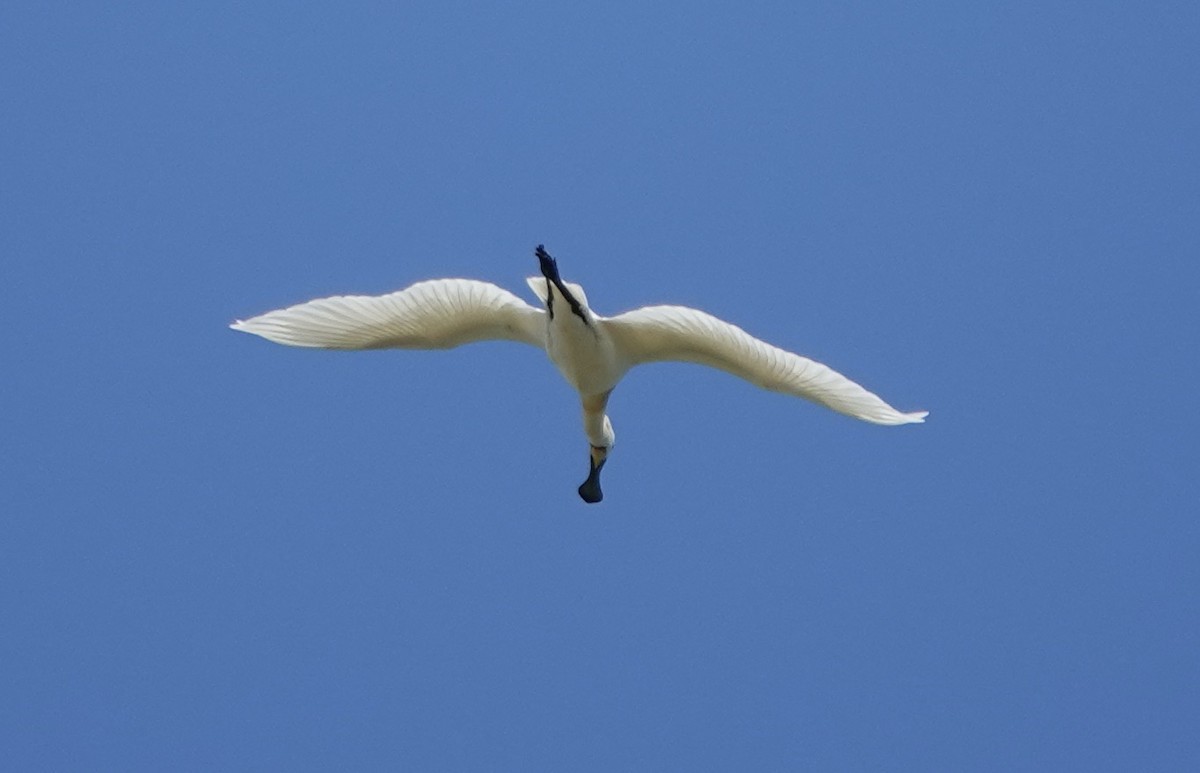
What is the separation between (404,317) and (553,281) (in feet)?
3.60

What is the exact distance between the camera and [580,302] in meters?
11.8

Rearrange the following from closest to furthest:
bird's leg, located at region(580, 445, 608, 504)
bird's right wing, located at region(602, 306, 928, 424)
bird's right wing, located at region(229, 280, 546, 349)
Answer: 1. bird's right wing, located at region(602, 306, 928, 424)
2. bird's right wing, located at region(229, 280, 546, 349)
3. bird's leg, located at region(580, 445, 608, 504)

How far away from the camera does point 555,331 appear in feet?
39.2

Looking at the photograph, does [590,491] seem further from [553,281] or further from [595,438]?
[553,281]

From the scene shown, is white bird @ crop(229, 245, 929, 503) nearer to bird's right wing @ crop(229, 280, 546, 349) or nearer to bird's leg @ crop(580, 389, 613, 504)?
bird's right wing @ crop(229, 280, 546, 349)

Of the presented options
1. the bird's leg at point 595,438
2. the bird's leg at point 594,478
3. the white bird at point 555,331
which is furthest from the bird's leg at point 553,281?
the bird's leg at point 594,478

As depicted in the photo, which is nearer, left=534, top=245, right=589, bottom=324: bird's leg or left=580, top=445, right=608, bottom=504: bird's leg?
left=534, top=245, right=589, bottom=324: bird's leg

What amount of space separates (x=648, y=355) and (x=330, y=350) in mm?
1657

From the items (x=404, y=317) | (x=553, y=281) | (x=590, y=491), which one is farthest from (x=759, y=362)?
(x=590, y=491)

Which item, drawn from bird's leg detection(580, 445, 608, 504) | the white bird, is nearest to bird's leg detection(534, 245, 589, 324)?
the white bird

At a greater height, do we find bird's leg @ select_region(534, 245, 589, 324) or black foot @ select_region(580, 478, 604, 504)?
bird's leg @ select_region(534, 245, 589, 324)

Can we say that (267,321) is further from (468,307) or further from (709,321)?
(709,321)

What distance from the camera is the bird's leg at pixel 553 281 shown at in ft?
37.5

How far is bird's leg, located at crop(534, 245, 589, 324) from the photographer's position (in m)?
11.4
